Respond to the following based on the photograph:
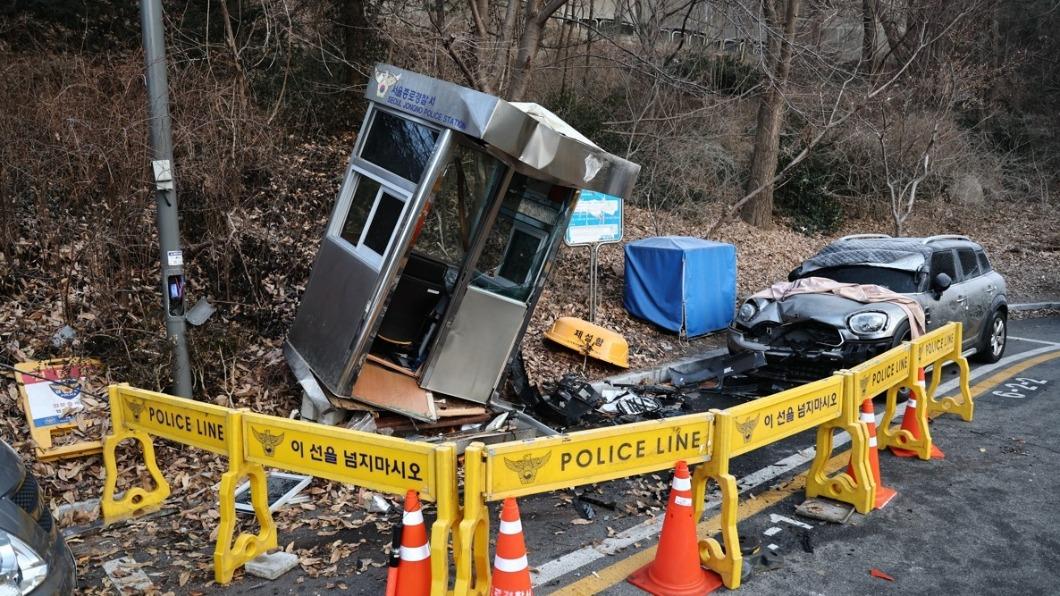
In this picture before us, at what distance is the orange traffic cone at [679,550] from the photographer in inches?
169

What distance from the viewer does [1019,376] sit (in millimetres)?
Result: 9617

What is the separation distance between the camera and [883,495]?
5.70m

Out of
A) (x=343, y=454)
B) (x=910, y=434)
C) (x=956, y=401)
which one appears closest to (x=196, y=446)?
(x=343, y=454)

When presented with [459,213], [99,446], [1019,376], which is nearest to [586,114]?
[1019,376]

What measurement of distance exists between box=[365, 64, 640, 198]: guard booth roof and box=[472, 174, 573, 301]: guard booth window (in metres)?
0.66

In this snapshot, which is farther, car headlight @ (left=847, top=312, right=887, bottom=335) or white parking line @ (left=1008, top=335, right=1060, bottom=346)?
white parking line @ (left=1008, top=335, right=1060, bottom=346)

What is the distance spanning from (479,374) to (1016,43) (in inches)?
1069

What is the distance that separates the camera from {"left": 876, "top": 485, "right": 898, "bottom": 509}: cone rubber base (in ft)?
18.3

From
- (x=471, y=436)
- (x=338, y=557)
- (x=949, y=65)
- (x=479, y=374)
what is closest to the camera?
(x=338, y=557)

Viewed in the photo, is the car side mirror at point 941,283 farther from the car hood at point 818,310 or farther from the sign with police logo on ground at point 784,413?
the sign with police logo on ground at point 784,413

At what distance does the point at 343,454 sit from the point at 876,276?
7336 millimetres

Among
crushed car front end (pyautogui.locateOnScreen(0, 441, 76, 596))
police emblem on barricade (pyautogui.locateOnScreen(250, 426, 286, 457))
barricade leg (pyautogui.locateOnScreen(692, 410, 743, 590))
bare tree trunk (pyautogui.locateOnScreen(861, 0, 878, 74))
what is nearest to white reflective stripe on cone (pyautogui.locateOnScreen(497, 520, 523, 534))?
barricade leg (pyautogui.locateOnScreen(692, 410, 743, 590))

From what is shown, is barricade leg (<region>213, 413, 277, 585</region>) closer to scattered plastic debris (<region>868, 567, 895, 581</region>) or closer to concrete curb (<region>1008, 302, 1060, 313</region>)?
scattered plastic debris (<region>868, 567, 895, 581</region>)

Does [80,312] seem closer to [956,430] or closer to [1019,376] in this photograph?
[956,430]
